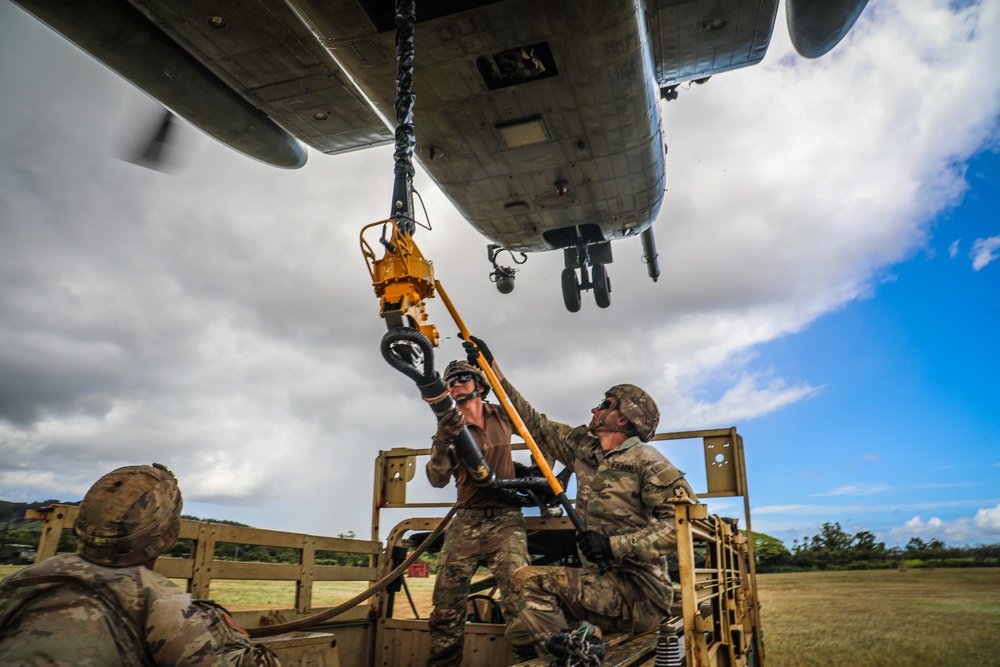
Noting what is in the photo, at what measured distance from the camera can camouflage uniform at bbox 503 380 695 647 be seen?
3.23 m

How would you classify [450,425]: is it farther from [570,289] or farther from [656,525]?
[570,289]

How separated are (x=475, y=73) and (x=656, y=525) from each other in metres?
5.24

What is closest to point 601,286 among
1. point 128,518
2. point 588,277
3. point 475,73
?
point 588,277

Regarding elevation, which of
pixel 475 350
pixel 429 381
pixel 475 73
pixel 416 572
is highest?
pixel 475 73

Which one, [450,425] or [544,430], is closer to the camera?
[450,425]

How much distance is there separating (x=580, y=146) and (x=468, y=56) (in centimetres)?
221

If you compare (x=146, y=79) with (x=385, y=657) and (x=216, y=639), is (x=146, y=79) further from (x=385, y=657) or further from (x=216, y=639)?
(x=216, y=639)

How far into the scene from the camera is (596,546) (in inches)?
128

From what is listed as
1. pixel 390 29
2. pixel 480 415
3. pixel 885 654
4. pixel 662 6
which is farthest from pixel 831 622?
pixel 390 29

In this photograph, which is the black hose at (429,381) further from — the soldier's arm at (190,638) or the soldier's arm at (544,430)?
the soldier's arm at (190,638)

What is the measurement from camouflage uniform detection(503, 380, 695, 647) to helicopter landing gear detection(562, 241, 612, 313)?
802 centimetres

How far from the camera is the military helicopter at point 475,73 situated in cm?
622

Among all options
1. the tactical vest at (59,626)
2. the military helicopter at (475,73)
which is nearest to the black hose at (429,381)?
the tactical vest at (59,626)

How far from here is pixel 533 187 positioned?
30.1 feet
